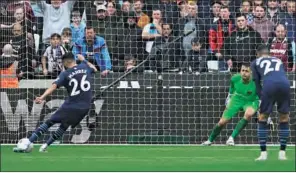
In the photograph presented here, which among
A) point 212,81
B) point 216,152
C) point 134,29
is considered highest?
point 134,29

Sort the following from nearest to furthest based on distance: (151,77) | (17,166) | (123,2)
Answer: (17,166) → (151,77) → (123,2)

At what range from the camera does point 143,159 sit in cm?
1403

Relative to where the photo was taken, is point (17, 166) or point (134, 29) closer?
point (17, 166)

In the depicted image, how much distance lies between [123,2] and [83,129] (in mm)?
3233

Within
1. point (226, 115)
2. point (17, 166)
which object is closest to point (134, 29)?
point (226, 115)

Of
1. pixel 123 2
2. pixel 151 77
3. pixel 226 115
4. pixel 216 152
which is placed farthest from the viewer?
pixel 123 2

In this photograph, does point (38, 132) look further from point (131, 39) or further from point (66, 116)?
point (131, 39)

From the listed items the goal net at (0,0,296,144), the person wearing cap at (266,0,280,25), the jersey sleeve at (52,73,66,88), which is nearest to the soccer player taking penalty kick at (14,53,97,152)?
the jersey sleeve at (52,73,66,88)

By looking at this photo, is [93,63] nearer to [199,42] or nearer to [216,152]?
[199,42]

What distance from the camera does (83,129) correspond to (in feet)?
60.8

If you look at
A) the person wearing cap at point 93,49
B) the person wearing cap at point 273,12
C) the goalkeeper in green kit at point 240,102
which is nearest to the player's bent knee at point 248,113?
the goalkeeper in green kit at point 240,102

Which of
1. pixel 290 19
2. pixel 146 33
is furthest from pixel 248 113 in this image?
pixel 146 33

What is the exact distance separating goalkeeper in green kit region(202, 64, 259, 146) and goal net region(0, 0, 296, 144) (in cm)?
120

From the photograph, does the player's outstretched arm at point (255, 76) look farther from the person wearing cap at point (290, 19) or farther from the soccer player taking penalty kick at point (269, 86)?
the person wearing cap at point (290, 19)
